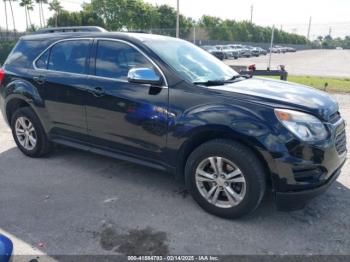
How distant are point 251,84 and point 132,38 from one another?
147 cm

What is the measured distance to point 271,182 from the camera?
3.21 metres

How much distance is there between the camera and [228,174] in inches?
130

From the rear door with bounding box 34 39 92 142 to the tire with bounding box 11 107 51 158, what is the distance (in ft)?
1.06

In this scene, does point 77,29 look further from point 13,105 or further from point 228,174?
point 228,174

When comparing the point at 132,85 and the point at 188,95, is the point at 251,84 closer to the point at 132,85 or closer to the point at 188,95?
the point at 188,95

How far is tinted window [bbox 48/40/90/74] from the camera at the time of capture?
425 cm

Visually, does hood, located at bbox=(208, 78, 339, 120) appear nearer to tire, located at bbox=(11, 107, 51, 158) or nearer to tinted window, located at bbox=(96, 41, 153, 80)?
tinted window, located at bbox=(96, 41, 153, 80)

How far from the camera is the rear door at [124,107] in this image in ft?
11.9

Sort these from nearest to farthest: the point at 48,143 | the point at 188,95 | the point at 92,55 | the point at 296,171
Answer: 1. the point at 296,171
2. the point at 188,95
3. the point at 92,55
4. the point at 48,143

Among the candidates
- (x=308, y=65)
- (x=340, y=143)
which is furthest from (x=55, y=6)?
(x=340, y=143)

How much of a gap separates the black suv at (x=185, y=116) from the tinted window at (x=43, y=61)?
15mm

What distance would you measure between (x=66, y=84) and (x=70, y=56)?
38 centimetres

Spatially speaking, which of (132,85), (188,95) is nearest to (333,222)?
(188,95)

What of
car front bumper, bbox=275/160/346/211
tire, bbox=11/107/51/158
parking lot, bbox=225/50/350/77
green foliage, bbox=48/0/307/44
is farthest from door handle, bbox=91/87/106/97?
green foliage, bbox=48/0/307/44
